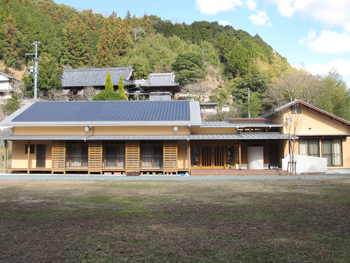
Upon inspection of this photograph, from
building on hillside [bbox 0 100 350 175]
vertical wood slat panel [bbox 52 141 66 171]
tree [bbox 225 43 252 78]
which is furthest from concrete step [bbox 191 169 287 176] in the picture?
tree [bbox 225 43 252 78]

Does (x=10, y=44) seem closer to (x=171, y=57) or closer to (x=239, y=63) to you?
(x=171, y=57)

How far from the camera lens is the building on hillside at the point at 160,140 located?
15.1 m

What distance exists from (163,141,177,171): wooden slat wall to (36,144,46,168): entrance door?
659cm

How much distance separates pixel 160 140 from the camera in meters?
15.6

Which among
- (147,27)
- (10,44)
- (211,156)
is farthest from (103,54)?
(211,156)

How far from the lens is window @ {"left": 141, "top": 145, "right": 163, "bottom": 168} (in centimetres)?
1562

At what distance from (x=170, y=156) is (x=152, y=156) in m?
1.14

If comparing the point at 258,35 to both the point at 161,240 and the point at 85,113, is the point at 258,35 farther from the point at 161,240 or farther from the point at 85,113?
the point at 161,240

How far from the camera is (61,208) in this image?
7.09m

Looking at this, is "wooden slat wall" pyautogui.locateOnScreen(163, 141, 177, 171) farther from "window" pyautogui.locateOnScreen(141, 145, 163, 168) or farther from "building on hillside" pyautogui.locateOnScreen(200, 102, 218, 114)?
"building on hillside" pyautogui.locateOnScreen(200, 102, 218, 114)

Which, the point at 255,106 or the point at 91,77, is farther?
the point at 91,77

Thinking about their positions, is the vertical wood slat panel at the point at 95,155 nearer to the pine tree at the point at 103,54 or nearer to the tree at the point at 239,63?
the pine tree at the point at 103,54

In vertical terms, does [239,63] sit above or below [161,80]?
above

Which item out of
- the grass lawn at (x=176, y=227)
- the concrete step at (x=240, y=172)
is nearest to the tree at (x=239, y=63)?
the concrete step at (x=240, y=172)
